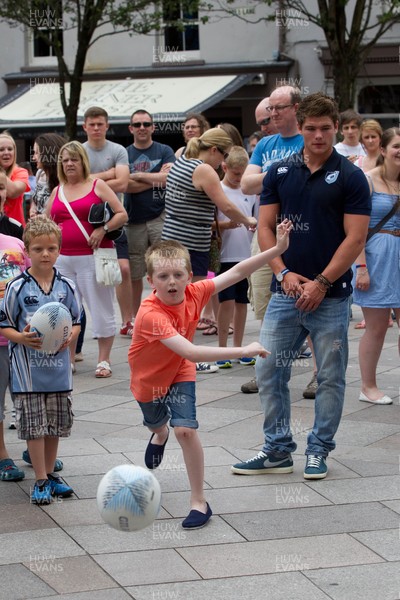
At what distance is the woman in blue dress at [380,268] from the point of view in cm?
790

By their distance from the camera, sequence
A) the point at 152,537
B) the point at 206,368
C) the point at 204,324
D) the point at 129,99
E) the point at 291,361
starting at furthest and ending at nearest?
the point at 129,99
the point at 204,324
the point at 206,368
the point at 291,361
the point at 152,537

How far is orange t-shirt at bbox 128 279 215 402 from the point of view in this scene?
5551 millimetres

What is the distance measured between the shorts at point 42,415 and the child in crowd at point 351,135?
655 centimetres

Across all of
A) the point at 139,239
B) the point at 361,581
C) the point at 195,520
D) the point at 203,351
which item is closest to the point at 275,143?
the point at 203,351

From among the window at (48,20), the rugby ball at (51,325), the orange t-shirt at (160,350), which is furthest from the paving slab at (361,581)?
the window at (48,20)

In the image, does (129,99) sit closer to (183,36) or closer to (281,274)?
(183,36)

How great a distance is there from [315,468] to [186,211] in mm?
3561

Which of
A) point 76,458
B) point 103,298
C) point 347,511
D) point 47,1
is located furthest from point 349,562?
point 47,1

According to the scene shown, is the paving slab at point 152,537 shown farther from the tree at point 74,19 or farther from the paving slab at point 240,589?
the tree at point 74,19

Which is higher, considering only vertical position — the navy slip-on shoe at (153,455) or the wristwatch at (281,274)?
the wristwatch at (281,274)

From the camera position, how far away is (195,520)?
538 cm

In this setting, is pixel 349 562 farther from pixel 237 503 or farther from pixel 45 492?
pixel 45 492

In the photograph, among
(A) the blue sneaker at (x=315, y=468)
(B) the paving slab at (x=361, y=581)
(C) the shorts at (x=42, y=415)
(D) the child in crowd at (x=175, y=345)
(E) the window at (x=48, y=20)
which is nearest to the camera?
(B) the paving slab at (x=361, y=581)

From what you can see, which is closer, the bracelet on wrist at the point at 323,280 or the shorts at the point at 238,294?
the bracelet on wrist at the point at 323,280
